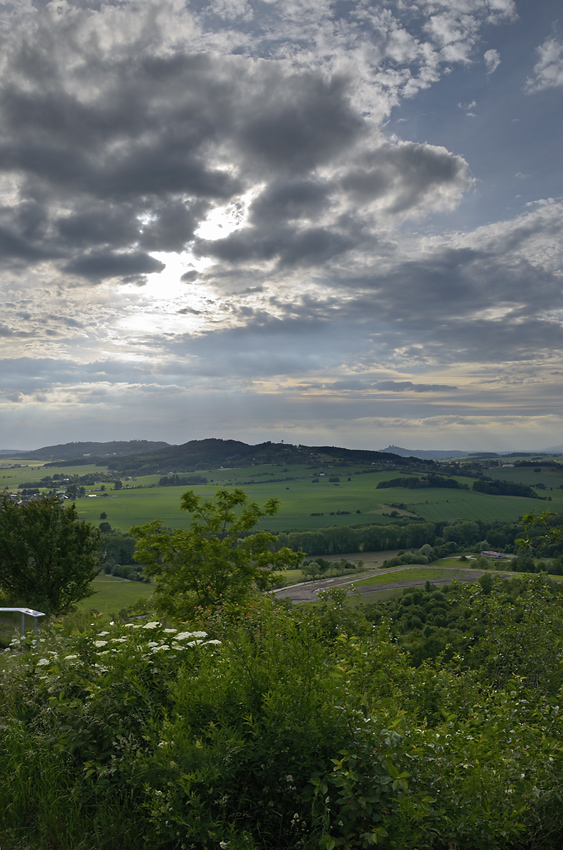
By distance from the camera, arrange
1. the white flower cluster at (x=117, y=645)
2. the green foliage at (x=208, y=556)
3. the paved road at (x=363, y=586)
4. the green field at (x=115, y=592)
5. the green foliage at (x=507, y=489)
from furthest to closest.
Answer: the green foliage at (x=507, y=489) → the paved road at (x=363, y=586) → the green field at (x=115, y=592) → the green foliage at (x=208, y=556) → the white flower cluster at (x=117, y=645)

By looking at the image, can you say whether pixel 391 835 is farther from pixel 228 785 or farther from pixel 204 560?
pixel 204 560

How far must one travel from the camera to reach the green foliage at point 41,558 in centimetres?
2403

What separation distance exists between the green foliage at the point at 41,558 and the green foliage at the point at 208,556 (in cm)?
535

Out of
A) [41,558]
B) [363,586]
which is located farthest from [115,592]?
[41,558]

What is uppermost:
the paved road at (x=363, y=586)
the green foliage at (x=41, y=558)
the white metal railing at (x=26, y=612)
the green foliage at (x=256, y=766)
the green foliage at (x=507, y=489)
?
the green foliage at (x=256, y=766)

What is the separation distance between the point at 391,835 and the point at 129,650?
2.83m

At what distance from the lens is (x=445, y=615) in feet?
152

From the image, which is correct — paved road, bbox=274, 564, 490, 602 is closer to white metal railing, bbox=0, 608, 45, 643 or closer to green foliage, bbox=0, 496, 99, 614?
green foliage, bbox=0, 496, 99, 614

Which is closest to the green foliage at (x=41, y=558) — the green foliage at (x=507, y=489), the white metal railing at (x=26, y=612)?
the white metal railing at (x=26, y=612)

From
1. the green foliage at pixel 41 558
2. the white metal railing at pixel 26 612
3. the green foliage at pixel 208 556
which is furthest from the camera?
the green foliage at pixel 41 558

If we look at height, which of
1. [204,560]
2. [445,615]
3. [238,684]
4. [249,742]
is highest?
[238,684]

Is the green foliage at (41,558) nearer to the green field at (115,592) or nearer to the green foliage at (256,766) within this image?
the green foliage at (256,766)

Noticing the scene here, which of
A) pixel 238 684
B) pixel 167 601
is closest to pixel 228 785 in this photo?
pixel 238 684

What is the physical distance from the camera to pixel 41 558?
24453mm
